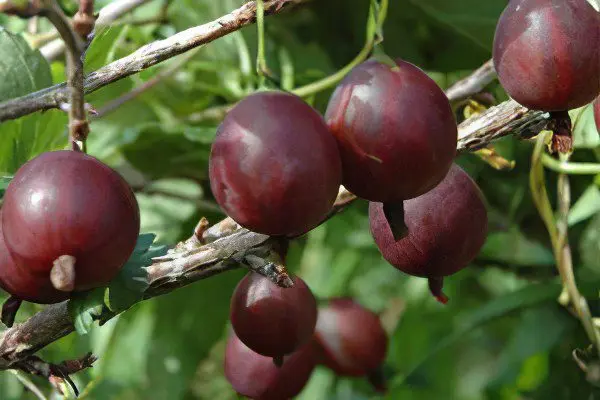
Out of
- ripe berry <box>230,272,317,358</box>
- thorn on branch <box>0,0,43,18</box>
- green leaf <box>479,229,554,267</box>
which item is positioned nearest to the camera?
thorn on branch <box>0,0,43,18</box>

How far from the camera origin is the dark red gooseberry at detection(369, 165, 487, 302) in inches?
21.4

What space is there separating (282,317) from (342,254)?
0.72 metres

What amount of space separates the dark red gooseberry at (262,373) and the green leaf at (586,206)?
0.36 metres

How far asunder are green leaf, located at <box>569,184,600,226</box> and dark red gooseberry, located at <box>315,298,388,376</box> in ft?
0.87

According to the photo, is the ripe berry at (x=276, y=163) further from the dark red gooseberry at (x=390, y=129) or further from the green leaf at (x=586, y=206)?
the green leaf at (x=586, y=206)

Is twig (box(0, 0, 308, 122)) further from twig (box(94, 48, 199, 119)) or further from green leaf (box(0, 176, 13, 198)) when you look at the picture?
twig (box(94, 48, 199, 119))

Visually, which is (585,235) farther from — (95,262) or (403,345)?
(95,262)

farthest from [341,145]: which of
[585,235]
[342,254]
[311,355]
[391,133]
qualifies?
[342,254]

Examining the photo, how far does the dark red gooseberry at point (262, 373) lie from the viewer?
68 centimetres

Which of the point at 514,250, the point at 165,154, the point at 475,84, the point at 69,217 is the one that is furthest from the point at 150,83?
the point at 69,217

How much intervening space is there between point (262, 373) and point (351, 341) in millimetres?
338

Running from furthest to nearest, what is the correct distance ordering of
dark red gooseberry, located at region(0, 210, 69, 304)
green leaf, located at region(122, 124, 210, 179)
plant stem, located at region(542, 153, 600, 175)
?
green leaf, located at region(122, 124, 210, 179) → plant stem, located at region(542, 153, 600, 175) → dark red gooseberry, located at region(0, 210, 69, 304)

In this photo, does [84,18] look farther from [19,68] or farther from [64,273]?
[19,68]

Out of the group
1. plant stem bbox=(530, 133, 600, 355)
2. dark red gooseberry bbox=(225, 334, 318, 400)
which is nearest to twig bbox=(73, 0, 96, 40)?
dark red gooseberry bbox=(225, 334, 318, 400)
